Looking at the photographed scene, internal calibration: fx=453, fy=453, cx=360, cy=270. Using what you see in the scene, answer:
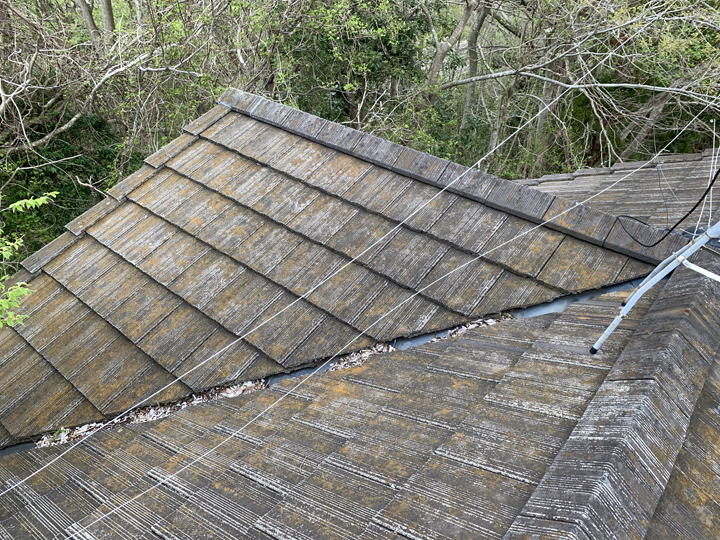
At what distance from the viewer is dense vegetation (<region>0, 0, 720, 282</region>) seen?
8281 mm

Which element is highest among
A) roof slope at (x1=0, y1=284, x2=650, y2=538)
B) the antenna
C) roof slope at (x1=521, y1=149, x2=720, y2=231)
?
roof slope at (x1=521, y1=149, x2=720, y2=231)

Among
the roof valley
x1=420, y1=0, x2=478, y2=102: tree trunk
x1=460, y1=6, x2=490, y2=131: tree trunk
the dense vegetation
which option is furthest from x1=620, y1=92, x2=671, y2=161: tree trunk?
the roof valley

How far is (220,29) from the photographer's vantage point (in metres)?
9.16

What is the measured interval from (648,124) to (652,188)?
8.24 metres

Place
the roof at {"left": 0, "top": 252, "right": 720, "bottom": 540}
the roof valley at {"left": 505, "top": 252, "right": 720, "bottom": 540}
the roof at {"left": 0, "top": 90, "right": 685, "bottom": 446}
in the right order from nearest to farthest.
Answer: the roof valley at {"left": 505, "top": 252, "right": 720, "bottom": 540} → the roof at {"left": 0, "top": 252, "right": 720, "bottom": 540} → the roof at {"left": 0, "top": 90, "right": 685, "bottom": 446}

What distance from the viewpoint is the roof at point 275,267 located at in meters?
2.22

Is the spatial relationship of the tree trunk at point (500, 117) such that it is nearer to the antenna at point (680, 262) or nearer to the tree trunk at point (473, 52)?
the tree trunk at point (473, 52)

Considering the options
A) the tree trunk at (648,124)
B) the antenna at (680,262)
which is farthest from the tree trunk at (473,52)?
the antenna at (680,262)

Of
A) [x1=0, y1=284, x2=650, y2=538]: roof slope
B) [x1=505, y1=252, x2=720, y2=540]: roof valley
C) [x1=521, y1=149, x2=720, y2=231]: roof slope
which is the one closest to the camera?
[x1=505, y1=252, x2=720, y2=540]: roof valley

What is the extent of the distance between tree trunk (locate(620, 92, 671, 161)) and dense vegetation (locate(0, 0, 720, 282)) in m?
0.06

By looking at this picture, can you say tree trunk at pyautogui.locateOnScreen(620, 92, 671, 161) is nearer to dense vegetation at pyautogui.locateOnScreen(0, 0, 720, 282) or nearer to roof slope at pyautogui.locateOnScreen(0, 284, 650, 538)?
dense vegetation at pyautogui.locateOnScreen(0, 0, 720, 282)

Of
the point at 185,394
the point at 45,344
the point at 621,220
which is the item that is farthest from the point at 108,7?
the point at 621,220

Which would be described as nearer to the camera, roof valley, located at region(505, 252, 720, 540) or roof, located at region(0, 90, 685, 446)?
roof valley, located at region(505, 252, 720, 540)

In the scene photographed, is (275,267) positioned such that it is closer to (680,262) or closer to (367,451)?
(367,451)
